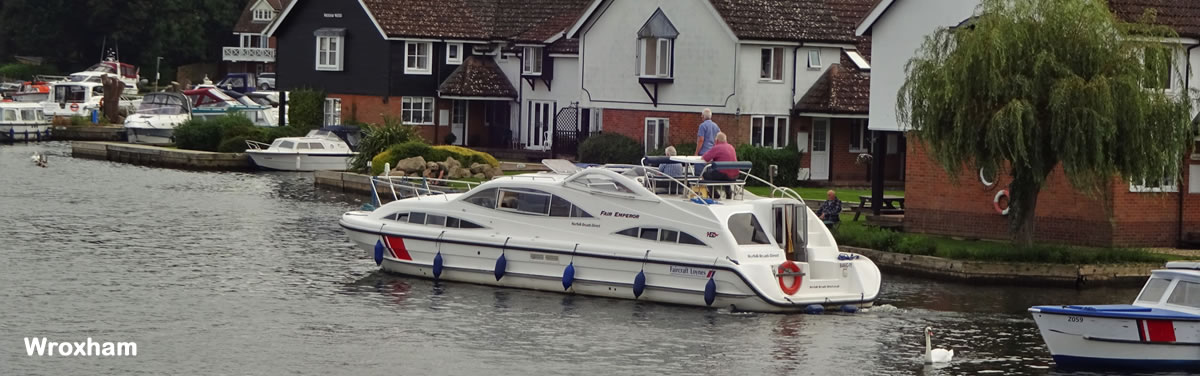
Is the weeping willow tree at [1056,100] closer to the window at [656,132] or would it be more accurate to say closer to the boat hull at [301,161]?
the window at [656,132]

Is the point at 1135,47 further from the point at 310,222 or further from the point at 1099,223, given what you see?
the point at 310,222

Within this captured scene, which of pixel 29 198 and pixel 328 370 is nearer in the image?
pixel 328 370

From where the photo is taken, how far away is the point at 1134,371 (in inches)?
1066

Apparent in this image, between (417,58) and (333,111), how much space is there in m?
4.42

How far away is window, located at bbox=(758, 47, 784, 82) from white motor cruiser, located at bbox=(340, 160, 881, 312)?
24.8m

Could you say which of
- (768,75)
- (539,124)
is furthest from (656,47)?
(539,124)

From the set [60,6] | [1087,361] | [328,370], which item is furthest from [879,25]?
[60,6]

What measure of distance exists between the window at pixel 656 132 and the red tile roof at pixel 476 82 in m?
10.2

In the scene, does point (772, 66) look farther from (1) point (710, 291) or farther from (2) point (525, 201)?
(1) point (710, 291)

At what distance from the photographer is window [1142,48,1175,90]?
36656mm

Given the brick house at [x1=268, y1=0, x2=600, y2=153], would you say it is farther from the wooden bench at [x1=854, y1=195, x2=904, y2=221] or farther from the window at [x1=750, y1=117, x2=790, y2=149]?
the wooden bench at [x1=854, y1=195, x2=904, y2=221]

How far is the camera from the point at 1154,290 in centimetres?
2780

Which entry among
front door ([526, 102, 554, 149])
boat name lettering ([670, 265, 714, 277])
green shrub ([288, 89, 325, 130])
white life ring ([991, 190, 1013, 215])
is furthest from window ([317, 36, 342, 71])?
boat name lettering ([670, 265, 714, 277])

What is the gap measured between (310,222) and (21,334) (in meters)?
19.0
